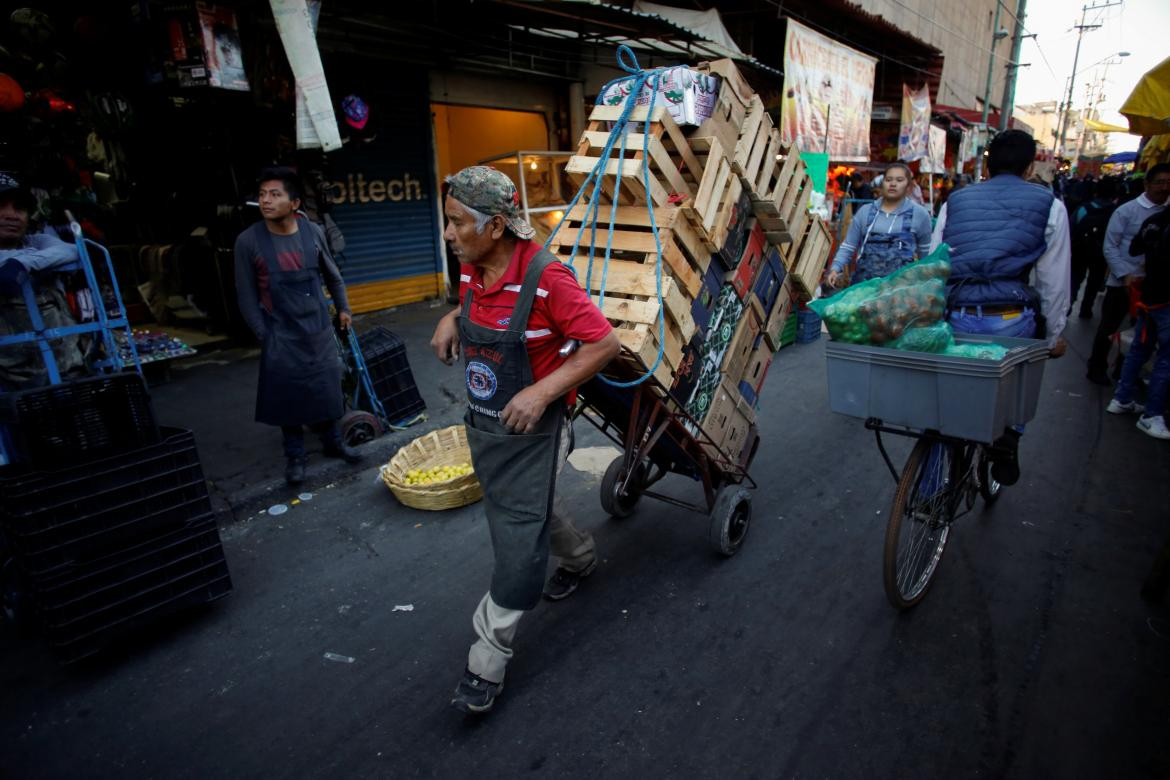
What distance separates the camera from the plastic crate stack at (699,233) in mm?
2838

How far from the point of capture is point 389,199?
356 inches

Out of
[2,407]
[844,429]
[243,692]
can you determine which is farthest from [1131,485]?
[2,407]

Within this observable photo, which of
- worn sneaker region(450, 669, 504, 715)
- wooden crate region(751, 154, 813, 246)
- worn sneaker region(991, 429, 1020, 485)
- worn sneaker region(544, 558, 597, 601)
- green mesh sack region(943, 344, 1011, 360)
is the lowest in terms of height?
worn sneaker region(544, 558, 597, 601)

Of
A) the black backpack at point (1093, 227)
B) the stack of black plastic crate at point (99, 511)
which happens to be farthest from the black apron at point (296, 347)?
the black backpack at point (1093, 227)

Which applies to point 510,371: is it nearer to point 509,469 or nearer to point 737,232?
point 509,469

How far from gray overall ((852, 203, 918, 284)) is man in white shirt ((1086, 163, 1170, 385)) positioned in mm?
2304

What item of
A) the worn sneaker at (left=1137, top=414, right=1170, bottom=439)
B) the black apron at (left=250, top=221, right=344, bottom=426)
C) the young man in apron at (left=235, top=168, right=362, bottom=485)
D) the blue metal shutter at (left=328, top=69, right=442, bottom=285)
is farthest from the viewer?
the blue metal shutter at (left=328, top=69, right=442, bottom=285)

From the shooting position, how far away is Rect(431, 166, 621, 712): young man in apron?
84.4 inches

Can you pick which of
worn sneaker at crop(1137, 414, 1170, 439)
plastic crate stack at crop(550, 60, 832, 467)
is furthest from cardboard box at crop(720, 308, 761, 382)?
worn sneaker at crop(1137, 414, 1170, 439)

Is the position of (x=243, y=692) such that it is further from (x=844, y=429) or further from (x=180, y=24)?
(x=180, y=24)

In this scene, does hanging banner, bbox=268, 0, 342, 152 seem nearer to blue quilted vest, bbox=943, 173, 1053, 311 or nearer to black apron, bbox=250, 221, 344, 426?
black apron, bbox=250, 221, 344, 426

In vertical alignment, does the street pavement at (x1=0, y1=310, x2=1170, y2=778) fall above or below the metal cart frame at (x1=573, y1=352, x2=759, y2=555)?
below

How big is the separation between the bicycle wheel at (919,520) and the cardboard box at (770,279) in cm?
113

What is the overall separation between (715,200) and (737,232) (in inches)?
13.1
